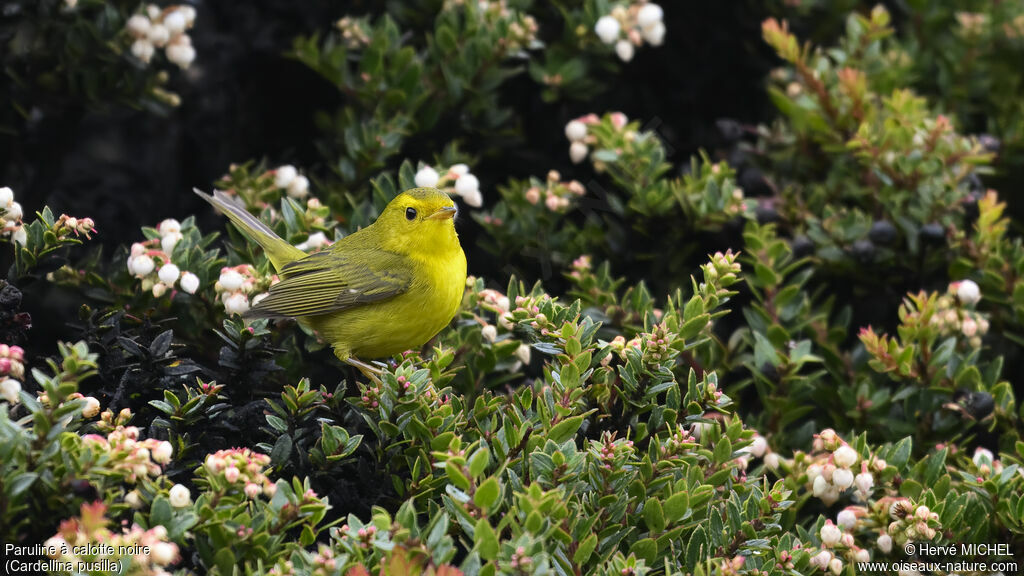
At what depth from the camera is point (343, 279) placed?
3.08m

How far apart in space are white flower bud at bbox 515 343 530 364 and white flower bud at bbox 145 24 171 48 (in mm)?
1741

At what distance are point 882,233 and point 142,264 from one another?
2.43 metres

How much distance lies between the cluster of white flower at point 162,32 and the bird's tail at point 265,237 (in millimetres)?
724

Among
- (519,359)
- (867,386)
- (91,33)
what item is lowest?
(867,386)

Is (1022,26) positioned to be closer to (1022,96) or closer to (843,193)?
(1022,96)

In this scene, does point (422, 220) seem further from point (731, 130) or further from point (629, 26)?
point (731, 130)

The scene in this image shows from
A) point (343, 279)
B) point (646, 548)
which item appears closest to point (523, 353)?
point (343, 279)

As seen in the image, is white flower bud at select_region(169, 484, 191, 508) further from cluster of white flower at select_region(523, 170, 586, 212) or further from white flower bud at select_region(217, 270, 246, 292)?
cluster of white flower at select_region(523, 170, 586, 212)

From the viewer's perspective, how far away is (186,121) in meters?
4.27

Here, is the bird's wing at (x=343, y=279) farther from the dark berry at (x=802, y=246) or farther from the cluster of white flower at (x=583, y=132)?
the dark berry at (x=802, y=246)

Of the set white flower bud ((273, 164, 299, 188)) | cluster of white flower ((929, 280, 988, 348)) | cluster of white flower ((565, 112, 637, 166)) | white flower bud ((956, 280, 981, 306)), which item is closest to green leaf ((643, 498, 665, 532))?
cluster of white flower ((929, 280, 988, 348))

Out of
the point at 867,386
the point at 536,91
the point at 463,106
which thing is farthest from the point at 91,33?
the point at 867,386

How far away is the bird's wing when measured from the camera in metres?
2.99

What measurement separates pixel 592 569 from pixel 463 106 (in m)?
2.23
